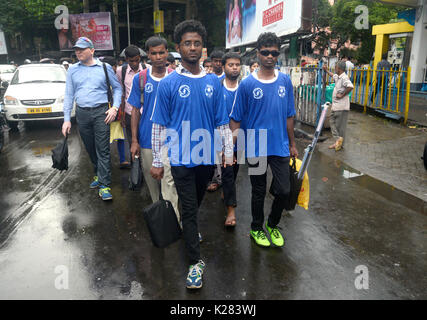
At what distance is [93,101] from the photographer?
4.78 m

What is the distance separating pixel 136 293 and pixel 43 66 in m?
9.87

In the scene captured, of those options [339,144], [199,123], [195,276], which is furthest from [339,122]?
[195,276]

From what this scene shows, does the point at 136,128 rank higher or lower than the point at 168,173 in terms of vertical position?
higher

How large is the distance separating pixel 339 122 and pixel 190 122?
17.3ft

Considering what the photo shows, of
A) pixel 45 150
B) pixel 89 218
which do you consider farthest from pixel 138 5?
pixel 89 218

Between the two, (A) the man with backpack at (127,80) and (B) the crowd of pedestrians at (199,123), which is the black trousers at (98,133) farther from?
(A) the man with backpack at (127,80)

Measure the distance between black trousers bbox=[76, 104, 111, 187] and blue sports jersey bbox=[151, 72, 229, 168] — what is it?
6.99 ft

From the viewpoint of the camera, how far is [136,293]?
115 inches

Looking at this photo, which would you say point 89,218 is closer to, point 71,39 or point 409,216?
point 409,216

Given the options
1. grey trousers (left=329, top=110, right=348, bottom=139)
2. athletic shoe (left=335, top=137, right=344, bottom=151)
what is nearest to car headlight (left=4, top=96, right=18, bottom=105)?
grey trousers (left=329, top=110, right=348, bottom=139)

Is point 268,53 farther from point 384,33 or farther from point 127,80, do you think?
point 384,33

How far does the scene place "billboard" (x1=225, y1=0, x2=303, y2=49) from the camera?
9.97 meters
